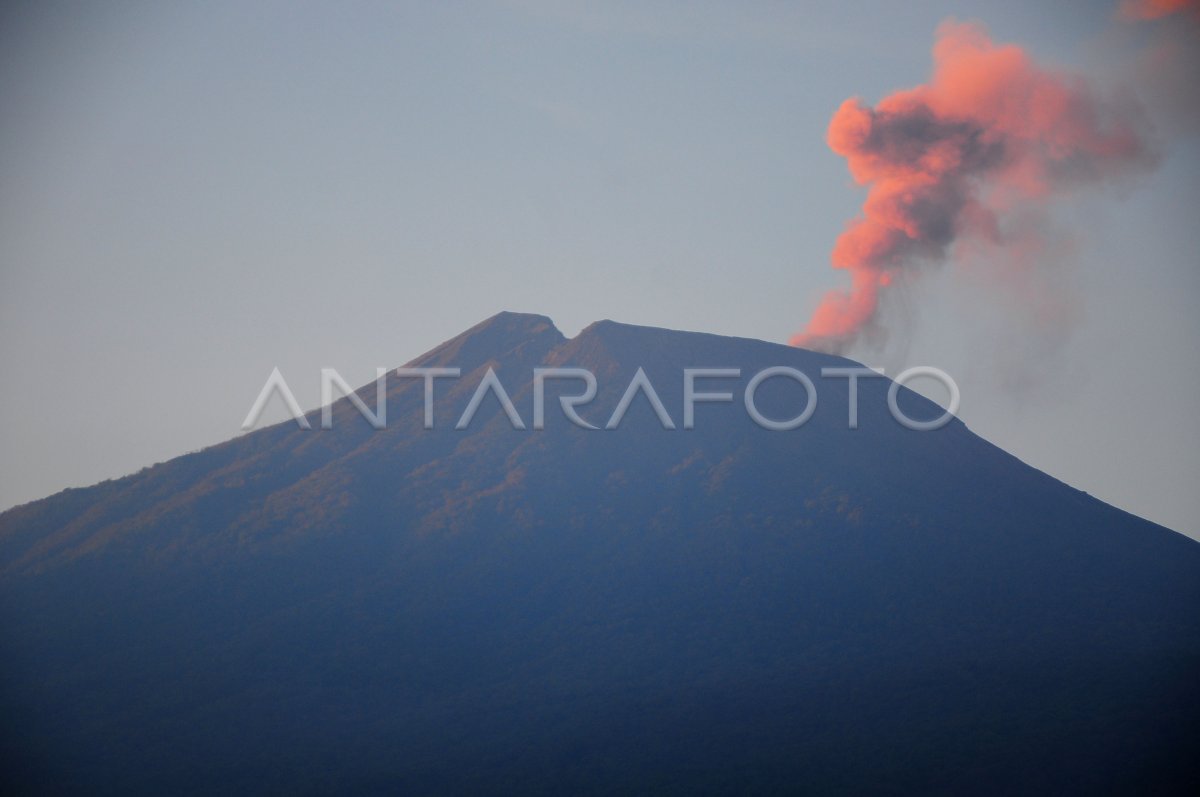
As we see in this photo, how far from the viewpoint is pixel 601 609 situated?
8000 cm

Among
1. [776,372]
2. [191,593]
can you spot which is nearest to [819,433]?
[776,372]

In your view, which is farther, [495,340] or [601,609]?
[495,340]

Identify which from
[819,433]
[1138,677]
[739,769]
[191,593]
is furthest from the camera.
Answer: [819,433]

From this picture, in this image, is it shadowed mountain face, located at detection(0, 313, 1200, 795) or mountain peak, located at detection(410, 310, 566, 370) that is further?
mountain peak, located at detection(410, 310, 566, 370)

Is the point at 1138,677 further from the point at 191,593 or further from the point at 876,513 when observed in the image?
the point at 191,593

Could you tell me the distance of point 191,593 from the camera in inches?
3307

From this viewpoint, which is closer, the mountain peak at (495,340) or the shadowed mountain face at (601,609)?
the shadowed mountain face at (601,609)

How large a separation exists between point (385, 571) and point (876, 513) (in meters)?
32.0

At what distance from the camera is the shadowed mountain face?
66688 mm

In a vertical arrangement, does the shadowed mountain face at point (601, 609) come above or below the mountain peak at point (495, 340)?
below

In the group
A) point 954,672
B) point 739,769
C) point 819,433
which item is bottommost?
point 739,769

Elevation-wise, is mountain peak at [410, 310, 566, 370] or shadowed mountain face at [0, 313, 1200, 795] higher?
mountain peak at [410, 310, 566, 370]

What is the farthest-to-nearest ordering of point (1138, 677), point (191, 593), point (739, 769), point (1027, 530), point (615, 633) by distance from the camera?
point (1027, 530)
point (191, 593)
point (615, 633)
point (1138, 677)
point (739, 769)

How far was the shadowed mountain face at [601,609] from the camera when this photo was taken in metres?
66.7
